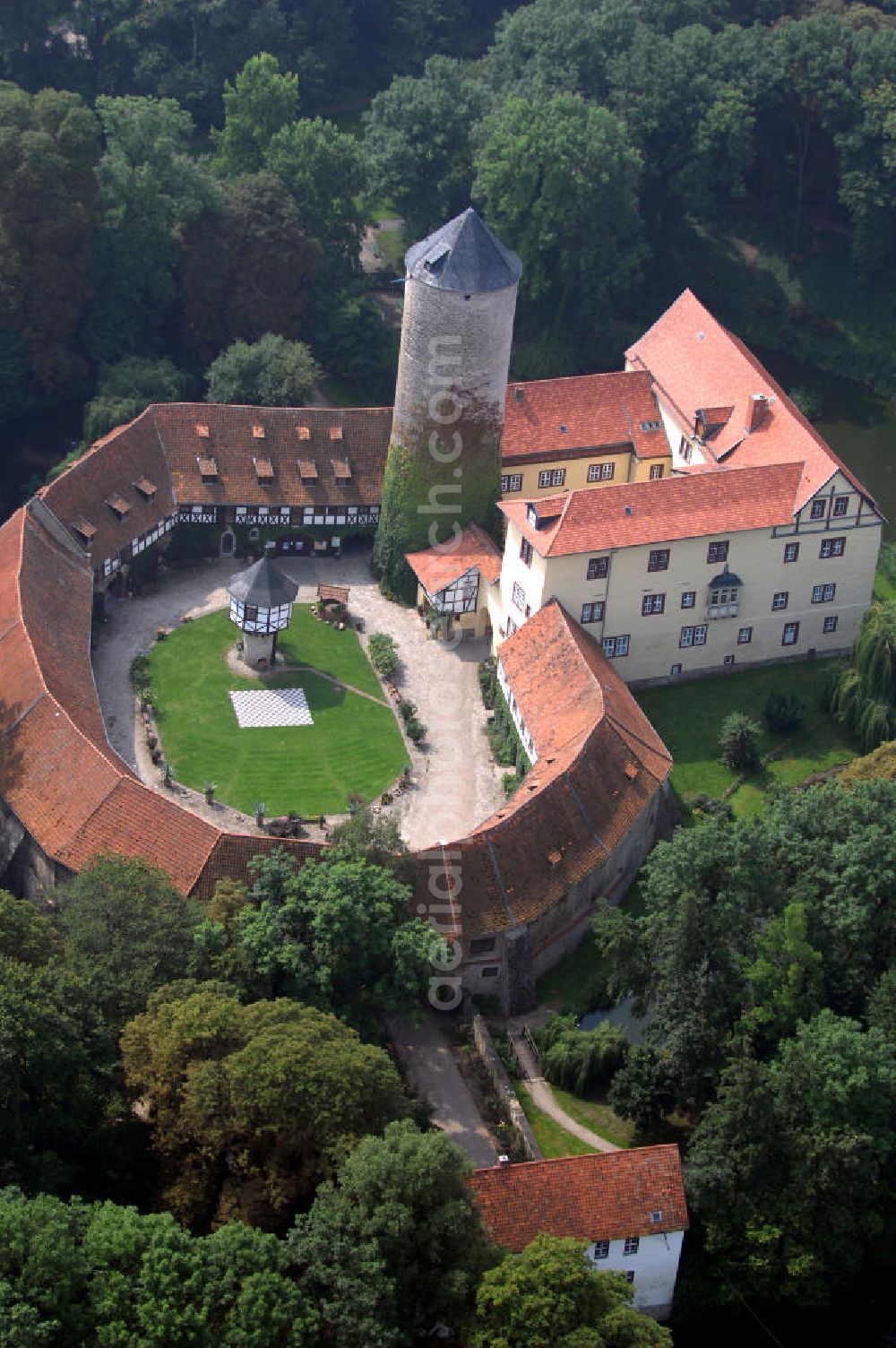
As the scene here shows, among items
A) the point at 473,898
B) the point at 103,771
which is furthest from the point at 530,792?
the point at 103,771

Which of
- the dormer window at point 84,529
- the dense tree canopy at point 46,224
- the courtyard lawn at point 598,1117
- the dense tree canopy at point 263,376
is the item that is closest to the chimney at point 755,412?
the dense tree canopy at point 263,376

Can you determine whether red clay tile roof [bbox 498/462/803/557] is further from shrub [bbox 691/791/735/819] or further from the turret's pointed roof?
shrub [bbox 691/791/735/819]

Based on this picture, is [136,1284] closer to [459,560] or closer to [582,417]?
[459,560]

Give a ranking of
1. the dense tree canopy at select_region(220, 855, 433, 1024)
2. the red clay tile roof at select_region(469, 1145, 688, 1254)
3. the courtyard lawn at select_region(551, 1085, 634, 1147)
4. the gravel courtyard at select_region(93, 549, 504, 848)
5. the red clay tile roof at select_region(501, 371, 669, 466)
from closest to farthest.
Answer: the red clay tile roof at select_region(469, 1145, 688, 1254), the dense tree canopy at select_region(220, 855, 433, 1024), the courtyard lawn at select_region(551, 1085, 634, 1147), the gravel courtyard at select_region(93, 549, 504, 848), the red clay tile roof at select_region(501, 371, 669, 466)

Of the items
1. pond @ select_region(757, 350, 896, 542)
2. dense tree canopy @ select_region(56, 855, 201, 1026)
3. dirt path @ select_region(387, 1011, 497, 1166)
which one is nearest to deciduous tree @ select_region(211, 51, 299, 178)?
pond @ select_region(757, 350, 896, 542)

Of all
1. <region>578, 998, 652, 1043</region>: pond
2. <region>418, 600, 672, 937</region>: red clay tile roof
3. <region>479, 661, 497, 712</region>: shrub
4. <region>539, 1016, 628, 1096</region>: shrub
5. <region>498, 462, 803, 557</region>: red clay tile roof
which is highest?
<region>498, 462, 803, 557</region>: red clay tile roof

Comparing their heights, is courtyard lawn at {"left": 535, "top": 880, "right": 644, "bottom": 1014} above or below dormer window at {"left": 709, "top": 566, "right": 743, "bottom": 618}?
below

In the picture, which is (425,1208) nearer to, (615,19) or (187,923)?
(187,923)
